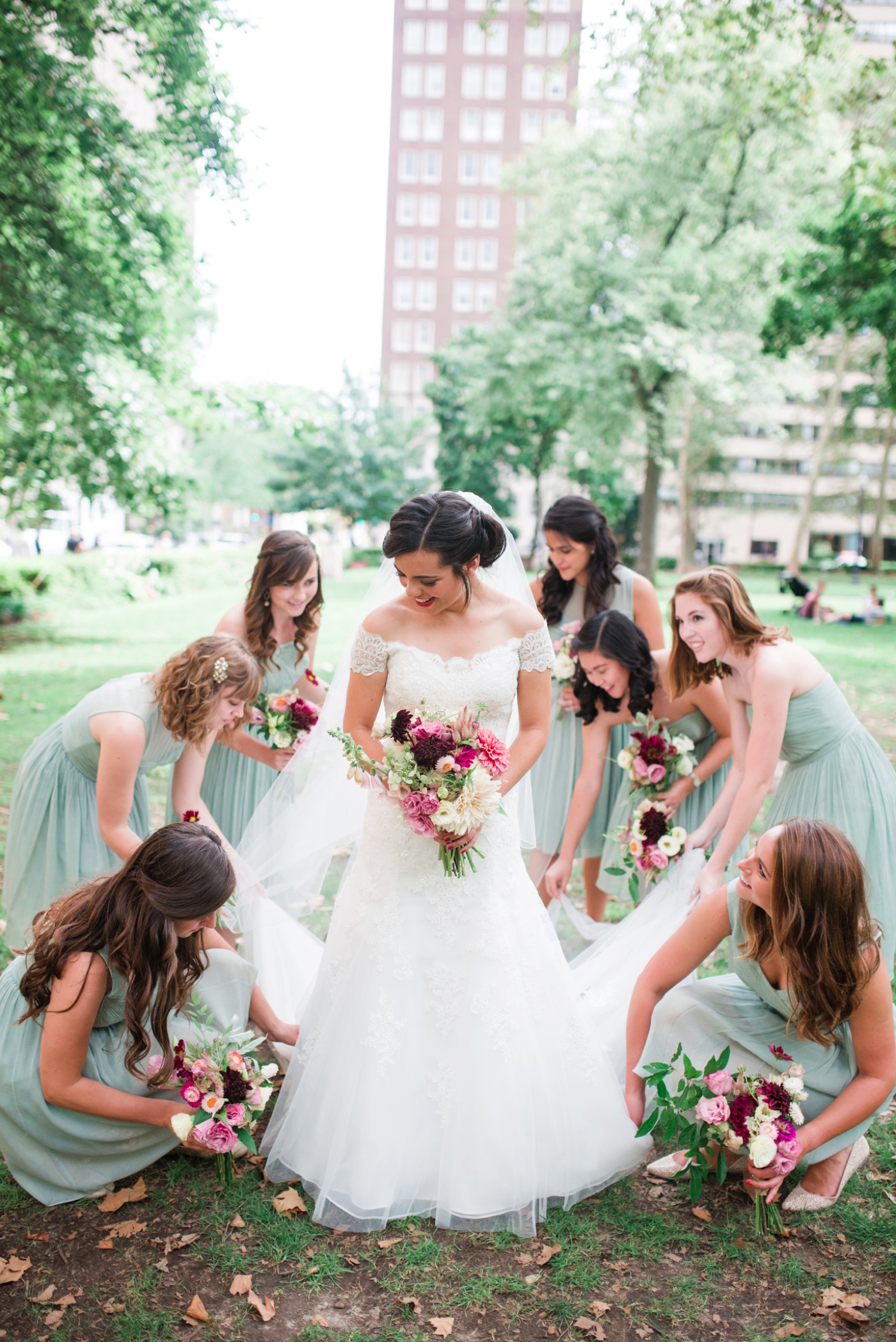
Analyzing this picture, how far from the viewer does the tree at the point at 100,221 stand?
1091cm

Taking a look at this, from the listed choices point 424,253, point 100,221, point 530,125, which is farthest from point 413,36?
point 100,221

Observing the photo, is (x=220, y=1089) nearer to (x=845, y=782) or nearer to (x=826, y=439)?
(x=845, y=782)

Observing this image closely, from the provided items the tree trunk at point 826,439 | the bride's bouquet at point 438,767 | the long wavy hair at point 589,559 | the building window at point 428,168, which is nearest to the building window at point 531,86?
the building window at point 428,168

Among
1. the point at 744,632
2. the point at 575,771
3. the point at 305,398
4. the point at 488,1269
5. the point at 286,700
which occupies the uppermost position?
the point at 305,398

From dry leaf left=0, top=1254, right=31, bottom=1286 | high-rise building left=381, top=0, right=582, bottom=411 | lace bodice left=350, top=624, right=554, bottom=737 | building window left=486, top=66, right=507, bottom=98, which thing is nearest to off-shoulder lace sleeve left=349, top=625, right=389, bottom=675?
lace bodice left=350, top=624, right=554, bottom=737

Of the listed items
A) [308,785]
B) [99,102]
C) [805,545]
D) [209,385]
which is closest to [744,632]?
[308,785]

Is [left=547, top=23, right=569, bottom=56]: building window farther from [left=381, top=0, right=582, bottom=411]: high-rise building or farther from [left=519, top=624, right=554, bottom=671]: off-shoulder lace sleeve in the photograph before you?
[left=519, top=624, right=554, bottom=671]: off-shoulder lace sleeve

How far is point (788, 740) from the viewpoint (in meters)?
4.18

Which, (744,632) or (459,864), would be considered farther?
(744,632)

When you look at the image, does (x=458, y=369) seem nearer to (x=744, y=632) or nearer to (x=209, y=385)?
(x=209, y=385)

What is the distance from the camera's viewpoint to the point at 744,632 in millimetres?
4070

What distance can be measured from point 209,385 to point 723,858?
1367cm

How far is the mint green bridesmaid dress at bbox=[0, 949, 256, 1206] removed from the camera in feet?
10.9

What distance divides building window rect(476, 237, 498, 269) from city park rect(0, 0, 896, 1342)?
4143 cm
